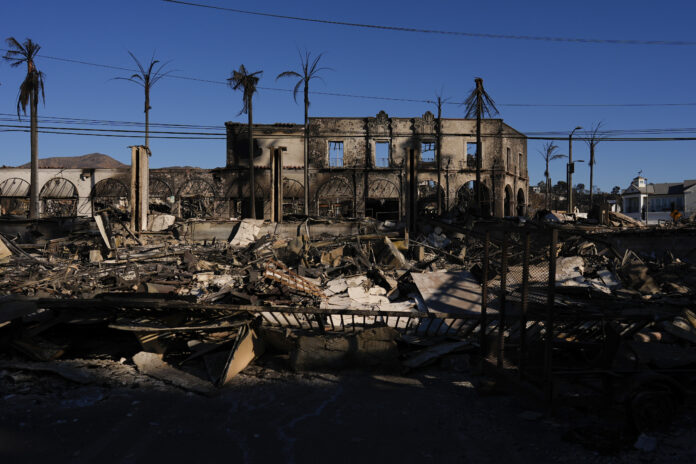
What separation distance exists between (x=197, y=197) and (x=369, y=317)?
26.5 meters

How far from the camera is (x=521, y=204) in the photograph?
3688cm

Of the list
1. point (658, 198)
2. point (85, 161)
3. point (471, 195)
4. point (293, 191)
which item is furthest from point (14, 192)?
point (85, 161)

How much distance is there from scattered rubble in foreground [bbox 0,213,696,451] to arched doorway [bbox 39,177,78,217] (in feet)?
69.9

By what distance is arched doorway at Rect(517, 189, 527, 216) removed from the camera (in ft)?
122

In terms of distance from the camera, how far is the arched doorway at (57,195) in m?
32.5

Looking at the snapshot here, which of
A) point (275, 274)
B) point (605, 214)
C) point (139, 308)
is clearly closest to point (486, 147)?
point (605, 214)

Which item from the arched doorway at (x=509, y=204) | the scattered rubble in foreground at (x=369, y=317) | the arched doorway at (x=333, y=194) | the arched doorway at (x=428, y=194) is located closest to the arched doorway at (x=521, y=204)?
the arched doorway at (x=509, y=204)

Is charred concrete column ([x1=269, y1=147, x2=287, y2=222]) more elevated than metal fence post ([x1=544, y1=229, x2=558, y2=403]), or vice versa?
charred concrete column ([x1=269, y1=147, x2=287, y2=222])

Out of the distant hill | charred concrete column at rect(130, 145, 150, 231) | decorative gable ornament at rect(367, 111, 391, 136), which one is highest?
the distant hill

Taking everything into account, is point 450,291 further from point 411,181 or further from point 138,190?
point 138,190

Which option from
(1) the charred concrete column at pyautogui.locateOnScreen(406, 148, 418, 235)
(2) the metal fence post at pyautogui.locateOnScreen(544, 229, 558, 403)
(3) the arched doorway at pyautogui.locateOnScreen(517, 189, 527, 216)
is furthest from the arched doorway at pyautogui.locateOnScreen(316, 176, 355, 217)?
(2) the metal fence post at pyautogui.locateOnScreen(544, 229, 558, 403)

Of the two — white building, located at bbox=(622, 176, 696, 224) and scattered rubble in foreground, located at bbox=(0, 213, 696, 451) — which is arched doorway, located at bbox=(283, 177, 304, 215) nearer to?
scattered rubble in foreground, located at bbox=(0, 213, 696, 451)

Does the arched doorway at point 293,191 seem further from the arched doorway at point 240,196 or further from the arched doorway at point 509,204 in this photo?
the arched doorway at point 509,204

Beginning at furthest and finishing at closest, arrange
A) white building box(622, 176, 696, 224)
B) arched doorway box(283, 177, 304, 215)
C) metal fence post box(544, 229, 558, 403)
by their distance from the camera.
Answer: white building box(622, 176, 696, 224), arched doorway box(283, 177, 304, 215), metal fence post box(544, 229, 558, 403)
